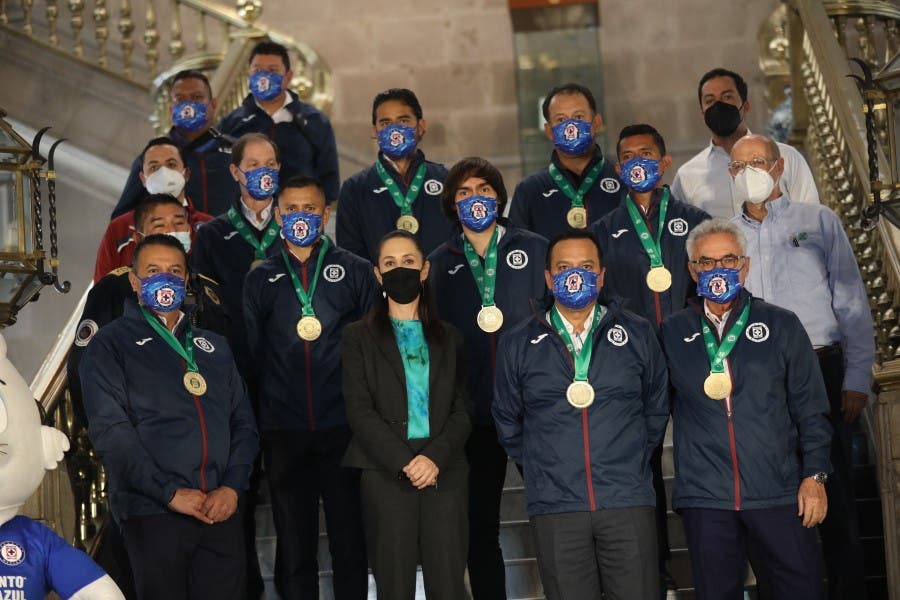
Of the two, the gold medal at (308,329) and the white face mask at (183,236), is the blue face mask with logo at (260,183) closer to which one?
the white face mask at (183,236)

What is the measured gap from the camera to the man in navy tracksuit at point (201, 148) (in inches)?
329

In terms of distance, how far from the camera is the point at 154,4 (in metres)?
13.3

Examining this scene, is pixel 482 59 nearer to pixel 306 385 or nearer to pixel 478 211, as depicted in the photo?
pixel 478 211

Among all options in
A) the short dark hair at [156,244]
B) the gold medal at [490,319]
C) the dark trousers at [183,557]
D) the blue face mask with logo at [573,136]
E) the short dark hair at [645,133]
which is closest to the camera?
the dark trousers at [183,557]

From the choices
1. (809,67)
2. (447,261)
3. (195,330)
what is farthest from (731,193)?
(195,330)

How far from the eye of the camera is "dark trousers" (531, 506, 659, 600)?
5.81 meters

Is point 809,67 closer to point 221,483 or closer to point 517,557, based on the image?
point 517,557

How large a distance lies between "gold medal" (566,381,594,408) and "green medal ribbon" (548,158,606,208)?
160cm

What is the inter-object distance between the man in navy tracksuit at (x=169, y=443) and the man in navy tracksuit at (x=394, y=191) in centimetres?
155

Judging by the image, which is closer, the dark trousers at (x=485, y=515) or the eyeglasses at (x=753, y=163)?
the dark trousers at (x=485, y=515)

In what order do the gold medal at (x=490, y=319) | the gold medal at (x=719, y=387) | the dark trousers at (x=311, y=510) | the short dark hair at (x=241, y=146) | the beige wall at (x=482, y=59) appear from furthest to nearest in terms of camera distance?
the beige wall at (x=482, y=59) < the short dark hair at (x=241, y=146) < the gold medal at (x=490, y=319) < the dark trousers at (x=311, y=510) < the gold medal at (x=719, y=387)

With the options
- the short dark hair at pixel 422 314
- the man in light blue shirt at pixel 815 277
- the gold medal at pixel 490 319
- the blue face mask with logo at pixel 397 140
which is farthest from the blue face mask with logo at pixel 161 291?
the man in light blue shirt at pixel 815 277

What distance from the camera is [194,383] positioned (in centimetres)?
601

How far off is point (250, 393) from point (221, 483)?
0.95 m
